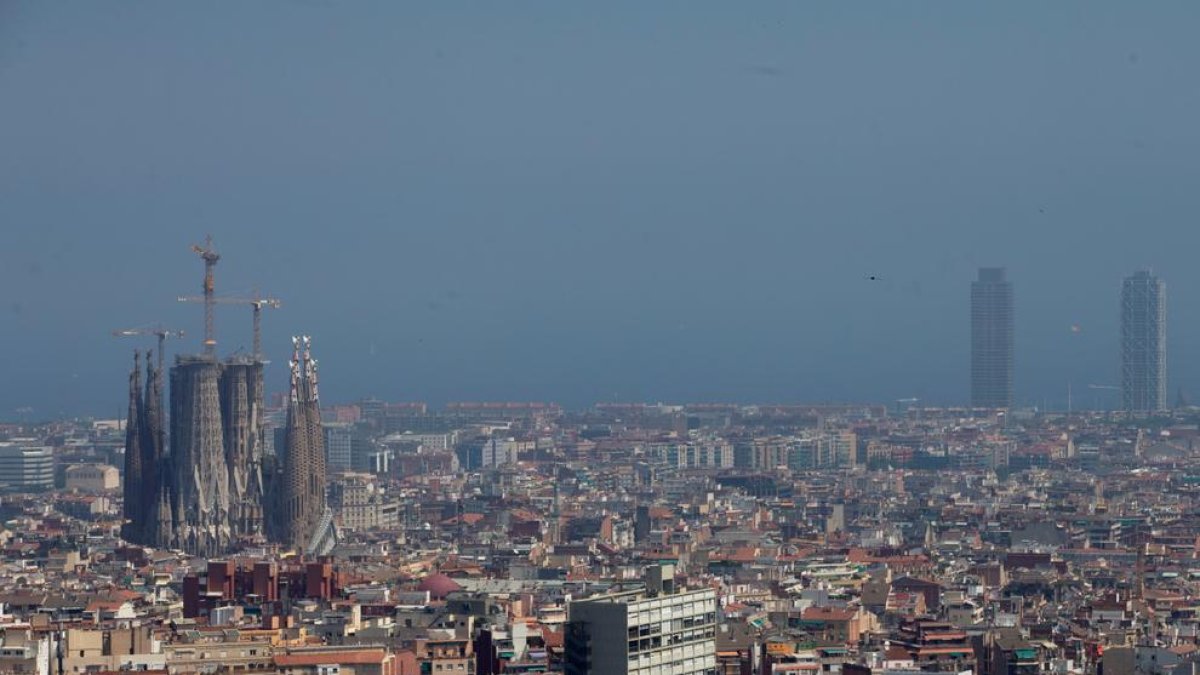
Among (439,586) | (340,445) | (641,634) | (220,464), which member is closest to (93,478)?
(340,445)

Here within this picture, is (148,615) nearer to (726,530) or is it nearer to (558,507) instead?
(726,530)

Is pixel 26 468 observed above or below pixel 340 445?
below

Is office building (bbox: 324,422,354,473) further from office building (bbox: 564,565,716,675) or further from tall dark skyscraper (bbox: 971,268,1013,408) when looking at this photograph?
office building (bbox: 564,565,716,675)

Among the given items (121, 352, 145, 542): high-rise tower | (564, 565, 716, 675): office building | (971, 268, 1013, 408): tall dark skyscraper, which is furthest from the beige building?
(564, 565, 716, 675): office building

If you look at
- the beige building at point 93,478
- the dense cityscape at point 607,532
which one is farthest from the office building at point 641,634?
the beige building at point 93,478

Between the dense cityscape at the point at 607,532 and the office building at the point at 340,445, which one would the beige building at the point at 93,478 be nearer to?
the dense cityscape at the point at 607,532

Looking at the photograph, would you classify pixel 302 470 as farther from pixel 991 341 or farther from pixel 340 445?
pixel 991 341
